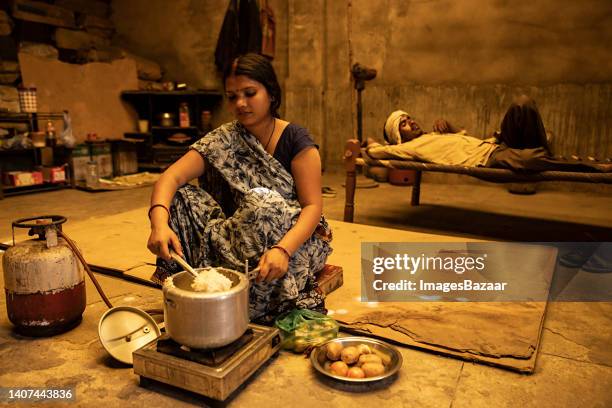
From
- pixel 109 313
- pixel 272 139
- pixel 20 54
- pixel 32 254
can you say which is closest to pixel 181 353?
pixel 109 313

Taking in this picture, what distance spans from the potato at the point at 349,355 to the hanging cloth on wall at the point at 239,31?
236 inches

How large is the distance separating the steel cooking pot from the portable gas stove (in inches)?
2.8

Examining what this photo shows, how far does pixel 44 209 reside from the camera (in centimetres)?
493

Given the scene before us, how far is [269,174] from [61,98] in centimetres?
568

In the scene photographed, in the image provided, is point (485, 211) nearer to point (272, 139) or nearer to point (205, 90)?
point (272, 139)

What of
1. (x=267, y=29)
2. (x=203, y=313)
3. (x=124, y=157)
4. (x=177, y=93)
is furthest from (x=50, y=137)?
(x=203, y=313)

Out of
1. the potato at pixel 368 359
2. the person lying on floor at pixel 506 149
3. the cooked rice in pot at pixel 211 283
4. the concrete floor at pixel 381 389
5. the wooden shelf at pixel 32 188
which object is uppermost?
the person lying on floor at pixel 506 149

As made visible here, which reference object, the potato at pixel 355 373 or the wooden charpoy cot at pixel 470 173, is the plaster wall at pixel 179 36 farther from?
the potato at pixel 355 373

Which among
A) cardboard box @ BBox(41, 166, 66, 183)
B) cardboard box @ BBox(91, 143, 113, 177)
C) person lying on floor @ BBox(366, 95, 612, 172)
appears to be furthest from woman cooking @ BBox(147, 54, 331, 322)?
cardboard box @ BBox(91, 143, 113, 177)

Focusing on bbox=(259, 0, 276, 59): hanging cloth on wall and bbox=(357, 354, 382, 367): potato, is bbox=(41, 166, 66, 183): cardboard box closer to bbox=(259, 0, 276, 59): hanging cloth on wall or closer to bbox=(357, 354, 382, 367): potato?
bbox=(259, 0, 276, 59): hanging cloth on wall

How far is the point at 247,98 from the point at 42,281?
1.10 meters

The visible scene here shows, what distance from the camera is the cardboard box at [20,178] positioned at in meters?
5.66

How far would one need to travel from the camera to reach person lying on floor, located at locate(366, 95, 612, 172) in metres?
3.52

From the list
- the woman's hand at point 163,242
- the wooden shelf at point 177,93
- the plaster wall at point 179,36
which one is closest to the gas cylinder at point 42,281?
the woman's hand at point 163,242
